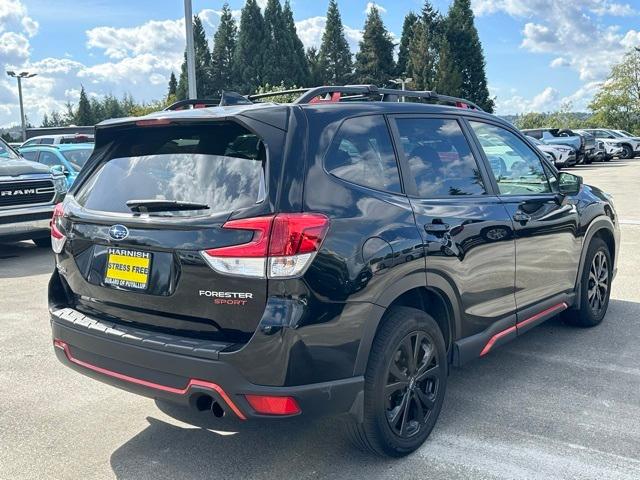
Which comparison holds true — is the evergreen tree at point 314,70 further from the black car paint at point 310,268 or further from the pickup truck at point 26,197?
the black car paint at point 310,268

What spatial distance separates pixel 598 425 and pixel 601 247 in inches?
83.3

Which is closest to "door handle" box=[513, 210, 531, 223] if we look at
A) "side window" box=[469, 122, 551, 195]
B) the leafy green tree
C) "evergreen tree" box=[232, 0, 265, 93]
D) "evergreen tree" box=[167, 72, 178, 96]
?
"side window" box=[469, 122, 551, 195]

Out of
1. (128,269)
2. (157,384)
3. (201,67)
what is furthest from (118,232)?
(201,67)

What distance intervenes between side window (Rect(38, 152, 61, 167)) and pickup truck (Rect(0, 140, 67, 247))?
102 inches

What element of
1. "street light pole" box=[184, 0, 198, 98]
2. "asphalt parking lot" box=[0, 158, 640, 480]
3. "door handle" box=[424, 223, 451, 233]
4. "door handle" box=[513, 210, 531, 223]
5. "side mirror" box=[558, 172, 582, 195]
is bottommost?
"asphalt parking lot" box=[0, 158, 640, 480]

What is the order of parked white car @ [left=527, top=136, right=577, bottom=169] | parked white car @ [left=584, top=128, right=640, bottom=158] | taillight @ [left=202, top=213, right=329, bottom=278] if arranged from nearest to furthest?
taillight @ [left=202, top=213, right=329, bottom=278] < parked white car @ [left=527, top=136, right=577, bottom=169] < parked white car @ [left=584, top=128, right=640, bottom=158]

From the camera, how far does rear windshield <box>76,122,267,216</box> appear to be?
2.92 meters

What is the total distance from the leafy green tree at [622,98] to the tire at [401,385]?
192 feet

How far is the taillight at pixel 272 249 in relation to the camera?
272 centimetres

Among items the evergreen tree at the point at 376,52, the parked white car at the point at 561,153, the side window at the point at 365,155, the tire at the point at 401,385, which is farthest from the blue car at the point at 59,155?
the evergreen tree at the point at 376,52

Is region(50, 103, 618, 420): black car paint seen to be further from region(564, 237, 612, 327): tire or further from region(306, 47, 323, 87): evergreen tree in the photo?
region(306, 47, 323, 87): evergreen tree

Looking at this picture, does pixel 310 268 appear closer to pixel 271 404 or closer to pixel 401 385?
pixel 271 404

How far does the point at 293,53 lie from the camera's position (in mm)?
69750

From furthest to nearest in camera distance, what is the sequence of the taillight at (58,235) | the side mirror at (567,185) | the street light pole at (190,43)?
the street light pole at (190,43) → the side mirror at (567,185) → the taillight at (58,235)
